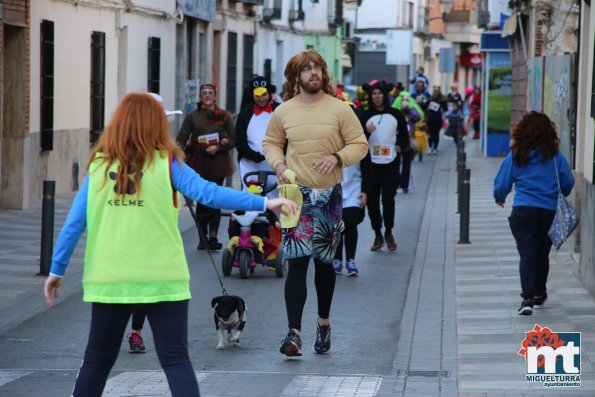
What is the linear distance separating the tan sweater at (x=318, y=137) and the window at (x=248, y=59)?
93.8ft

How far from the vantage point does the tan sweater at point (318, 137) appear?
27.6 ft

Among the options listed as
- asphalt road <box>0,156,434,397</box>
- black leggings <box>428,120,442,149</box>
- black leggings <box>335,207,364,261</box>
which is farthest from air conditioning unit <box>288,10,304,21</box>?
black leggings <box>335,207,364,261</box>

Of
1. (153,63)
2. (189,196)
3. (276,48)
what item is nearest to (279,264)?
(189,196)

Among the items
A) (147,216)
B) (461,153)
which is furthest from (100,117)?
(147,216)

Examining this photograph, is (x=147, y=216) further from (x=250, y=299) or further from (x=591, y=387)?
(x=250, y=299)

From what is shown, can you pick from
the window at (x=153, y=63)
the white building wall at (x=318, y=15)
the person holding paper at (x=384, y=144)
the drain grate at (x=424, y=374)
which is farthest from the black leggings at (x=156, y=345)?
the white building wall at (x=318, y=15)

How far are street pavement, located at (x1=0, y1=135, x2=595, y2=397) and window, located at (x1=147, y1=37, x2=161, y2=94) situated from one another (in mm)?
11412

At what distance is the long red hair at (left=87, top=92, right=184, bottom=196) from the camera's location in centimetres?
565

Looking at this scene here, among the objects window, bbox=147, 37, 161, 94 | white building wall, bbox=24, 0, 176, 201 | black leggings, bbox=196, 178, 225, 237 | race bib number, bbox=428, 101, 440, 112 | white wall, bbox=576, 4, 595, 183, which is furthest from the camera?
race bib number, bbox=428, 101, 440, 112

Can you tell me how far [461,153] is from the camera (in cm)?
1984

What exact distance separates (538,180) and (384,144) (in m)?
4.21

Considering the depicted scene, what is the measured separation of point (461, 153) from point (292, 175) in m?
12.3

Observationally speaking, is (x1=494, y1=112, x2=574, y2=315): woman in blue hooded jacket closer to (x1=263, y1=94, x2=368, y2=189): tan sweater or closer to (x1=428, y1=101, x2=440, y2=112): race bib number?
(x1=263, y1=94, x2=368, y2=189): tan sweater

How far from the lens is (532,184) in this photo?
33.0ft
